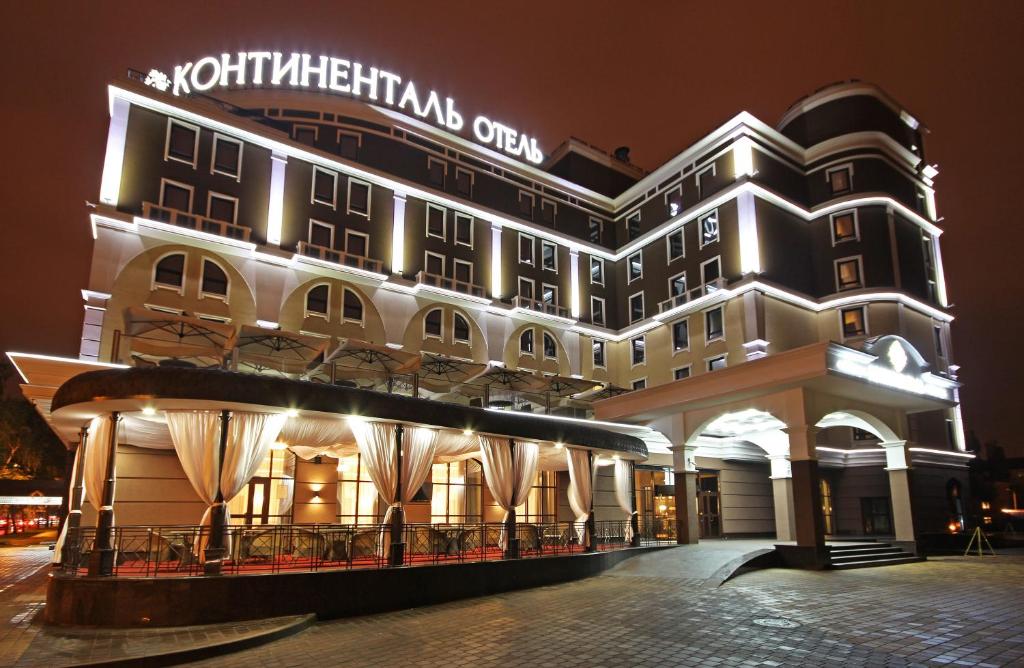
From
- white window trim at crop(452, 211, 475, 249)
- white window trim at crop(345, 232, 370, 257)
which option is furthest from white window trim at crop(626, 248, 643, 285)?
white window trim at crop(345, 232, 370, 257)

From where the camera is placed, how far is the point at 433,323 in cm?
3244

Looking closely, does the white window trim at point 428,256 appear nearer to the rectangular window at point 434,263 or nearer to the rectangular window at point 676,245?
the rectangular window at point 434,263

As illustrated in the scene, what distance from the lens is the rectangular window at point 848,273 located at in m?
34.0

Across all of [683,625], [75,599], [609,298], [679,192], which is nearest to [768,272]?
[679,192]

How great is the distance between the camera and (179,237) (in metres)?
26.1

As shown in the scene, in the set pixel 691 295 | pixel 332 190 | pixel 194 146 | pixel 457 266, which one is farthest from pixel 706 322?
pixel 194 146

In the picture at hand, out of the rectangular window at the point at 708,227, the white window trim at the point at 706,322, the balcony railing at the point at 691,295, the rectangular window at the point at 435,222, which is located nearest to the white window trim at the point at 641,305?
the balcony railing at the point at 691,295

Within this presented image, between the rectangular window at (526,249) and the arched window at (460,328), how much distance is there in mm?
5815

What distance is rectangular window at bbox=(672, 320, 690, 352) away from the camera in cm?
3531

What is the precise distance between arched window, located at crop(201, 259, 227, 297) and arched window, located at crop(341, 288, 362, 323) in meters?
5.08

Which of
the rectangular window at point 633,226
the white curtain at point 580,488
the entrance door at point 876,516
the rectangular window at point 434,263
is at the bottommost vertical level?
the entrance door at point 876,516

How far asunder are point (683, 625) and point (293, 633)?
6747 mm

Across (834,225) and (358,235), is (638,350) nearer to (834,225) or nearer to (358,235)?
(834,225)

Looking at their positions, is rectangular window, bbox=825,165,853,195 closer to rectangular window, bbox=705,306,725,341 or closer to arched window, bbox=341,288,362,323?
rectangular window, bbox=705,306,725,341
